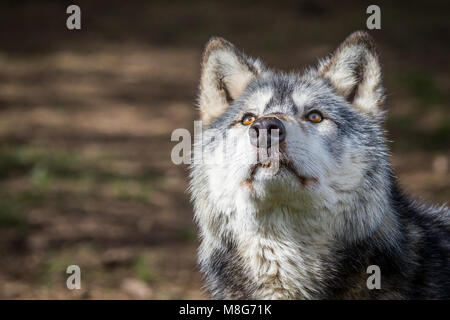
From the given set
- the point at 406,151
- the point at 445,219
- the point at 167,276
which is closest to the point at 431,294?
the point at 445,219

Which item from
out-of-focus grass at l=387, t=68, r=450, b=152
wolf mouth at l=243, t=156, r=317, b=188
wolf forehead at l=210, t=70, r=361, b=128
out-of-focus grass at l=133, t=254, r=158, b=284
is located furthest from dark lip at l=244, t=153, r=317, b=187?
out-of-focus grass at l=387, t=68, r=450, b=152

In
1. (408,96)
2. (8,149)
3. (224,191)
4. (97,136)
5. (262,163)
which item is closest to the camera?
(262,163)

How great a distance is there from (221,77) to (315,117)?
0.99m

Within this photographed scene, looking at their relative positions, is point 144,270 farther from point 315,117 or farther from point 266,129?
point 266,129

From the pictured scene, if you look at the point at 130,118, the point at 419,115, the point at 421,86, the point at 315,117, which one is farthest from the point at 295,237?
the point at 421,86

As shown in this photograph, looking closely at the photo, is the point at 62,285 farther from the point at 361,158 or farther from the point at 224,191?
the point at 361,158

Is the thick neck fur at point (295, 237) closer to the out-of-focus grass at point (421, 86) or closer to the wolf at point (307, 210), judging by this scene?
the wolf at point (307, 210)

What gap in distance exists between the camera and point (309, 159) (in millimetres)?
4039

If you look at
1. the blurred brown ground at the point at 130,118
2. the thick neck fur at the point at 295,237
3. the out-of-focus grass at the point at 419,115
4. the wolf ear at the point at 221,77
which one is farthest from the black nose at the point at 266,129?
the out-of-focus grass at the point at 419,115

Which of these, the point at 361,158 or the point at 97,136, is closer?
the point at 361,158

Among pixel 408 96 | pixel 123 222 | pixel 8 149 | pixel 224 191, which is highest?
pixel 408 96

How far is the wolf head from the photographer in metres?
4.03

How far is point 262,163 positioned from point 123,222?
4334mm

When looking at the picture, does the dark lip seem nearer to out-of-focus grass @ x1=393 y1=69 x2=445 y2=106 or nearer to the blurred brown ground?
the blurred brown ground
